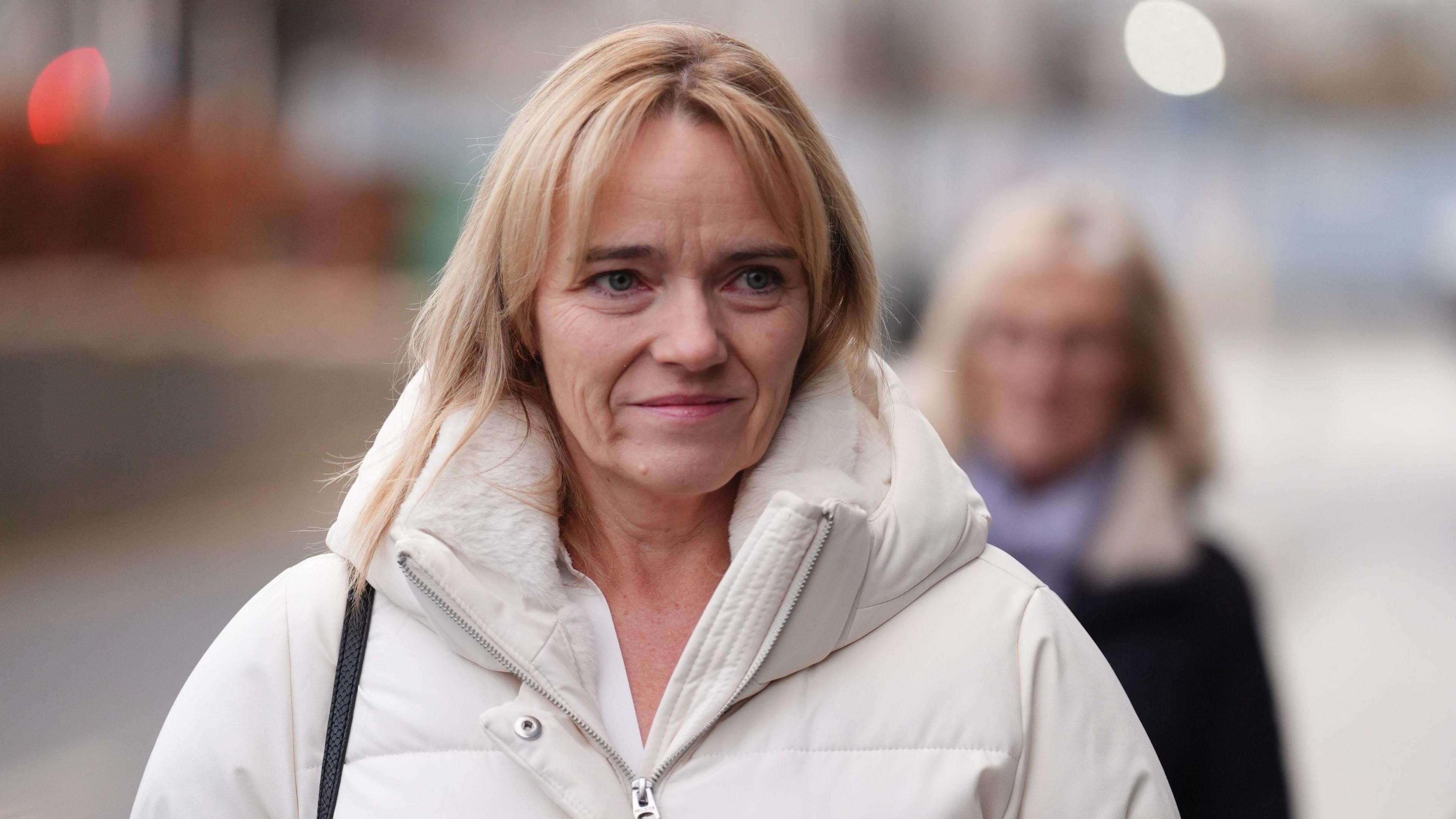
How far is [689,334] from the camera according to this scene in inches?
58.6

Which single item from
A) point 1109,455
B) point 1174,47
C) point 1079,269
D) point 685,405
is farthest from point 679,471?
point 1174,47

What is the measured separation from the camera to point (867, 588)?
1.52m

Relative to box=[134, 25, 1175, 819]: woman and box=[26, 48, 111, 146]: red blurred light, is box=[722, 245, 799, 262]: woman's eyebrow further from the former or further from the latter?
box=[26, 48, 111, 146]: red blurred light

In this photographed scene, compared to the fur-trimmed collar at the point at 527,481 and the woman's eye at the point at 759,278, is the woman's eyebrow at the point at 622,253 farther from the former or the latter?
the fur-trimmed collar at the point at 527,481

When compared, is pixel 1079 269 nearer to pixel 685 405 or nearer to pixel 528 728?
pixel 685 405

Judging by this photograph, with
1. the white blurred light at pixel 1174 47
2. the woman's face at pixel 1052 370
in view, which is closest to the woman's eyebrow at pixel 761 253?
the woman's face at pixel 1052 370

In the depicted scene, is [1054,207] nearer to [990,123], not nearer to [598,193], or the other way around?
[598,193]

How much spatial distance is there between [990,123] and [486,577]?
6.14 meters

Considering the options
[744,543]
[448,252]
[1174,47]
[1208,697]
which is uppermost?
[1174,47]

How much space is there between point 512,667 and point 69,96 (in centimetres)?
1047

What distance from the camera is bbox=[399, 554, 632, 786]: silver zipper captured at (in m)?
1.46

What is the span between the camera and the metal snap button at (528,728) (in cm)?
144

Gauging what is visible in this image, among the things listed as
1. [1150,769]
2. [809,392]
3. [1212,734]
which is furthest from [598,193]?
[1212,734]

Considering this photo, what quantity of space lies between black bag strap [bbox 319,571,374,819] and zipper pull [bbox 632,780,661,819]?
0.33m
